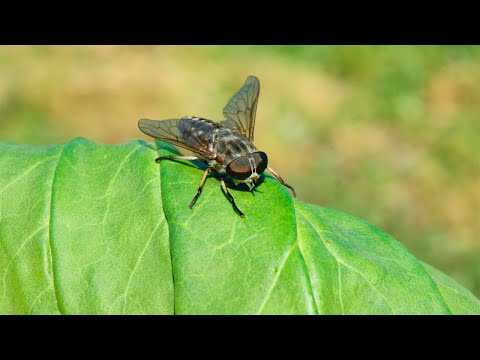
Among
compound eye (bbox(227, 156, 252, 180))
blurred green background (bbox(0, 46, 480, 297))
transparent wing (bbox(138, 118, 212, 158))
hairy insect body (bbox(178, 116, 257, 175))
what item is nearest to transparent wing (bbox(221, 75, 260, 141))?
hairy insect body (bbox(178, 116, 257, 175))

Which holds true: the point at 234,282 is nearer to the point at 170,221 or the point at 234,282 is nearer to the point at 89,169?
the point at 170,221

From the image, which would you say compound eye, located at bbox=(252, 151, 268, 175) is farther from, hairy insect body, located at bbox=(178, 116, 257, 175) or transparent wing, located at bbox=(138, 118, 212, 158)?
transparent wing, located at bbox=(138, 118, 212, 158)

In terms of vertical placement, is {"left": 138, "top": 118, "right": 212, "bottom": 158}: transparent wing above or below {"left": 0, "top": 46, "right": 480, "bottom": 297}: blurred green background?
above

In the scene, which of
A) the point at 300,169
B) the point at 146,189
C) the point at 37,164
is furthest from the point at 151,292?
the point at 300,169

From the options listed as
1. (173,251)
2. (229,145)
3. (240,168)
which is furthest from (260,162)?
(173,251)

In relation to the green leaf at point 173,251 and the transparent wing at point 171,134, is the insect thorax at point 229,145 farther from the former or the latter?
the green leaf at point 173,251
